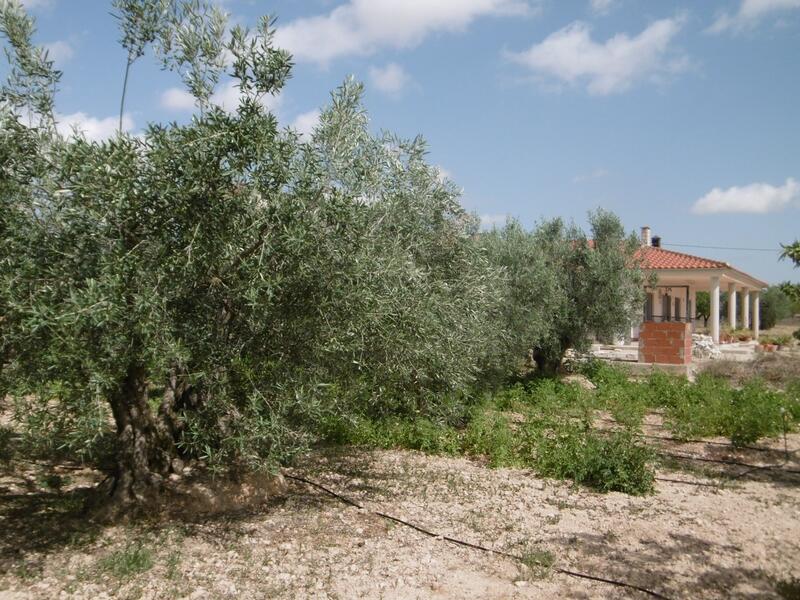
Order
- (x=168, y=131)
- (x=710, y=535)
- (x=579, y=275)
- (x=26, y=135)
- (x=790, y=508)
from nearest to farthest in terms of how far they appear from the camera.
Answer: (x=168, y=131)
(x=26, y=135)
(x=710, y=535)
(x=790, y=508)
(x=579, y=275)

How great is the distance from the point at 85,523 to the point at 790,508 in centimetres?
699

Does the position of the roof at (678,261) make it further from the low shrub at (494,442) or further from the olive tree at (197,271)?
the olive tree at (197,271)

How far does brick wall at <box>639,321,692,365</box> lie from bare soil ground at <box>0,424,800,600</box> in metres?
9.87

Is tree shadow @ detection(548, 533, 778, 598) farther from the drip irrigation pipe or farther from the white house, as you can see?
the white house

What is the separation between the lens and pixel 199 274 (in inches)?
209

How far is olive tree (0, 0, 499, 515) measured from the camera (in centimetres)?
480

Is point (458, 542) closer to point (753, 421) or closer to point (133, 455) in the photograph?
point (133, 455)

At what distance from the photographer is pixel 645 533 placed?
6.30 m

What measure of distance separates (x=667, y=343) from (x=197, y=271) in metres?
15.4

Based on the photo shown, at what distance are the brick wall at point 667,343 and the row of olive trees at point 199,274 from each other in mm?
12765

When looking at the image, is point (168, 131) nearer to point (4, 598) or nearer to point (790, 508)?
point (4, 598)

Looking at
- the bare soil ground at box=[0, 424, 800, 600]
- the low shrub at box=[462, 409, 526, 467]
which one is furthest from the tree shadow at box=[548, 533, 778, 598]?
the low shrub at box=[462, 409, 526, 467]

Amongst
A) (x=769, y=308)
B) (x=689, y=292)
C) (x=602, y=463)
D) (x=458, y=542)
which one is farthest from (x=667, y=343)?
(x=769, y=308)

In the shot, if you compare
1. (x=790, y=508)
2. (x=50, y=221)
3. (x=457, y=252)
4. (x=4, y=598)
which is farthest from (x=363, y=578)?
(x=790, y=508)
